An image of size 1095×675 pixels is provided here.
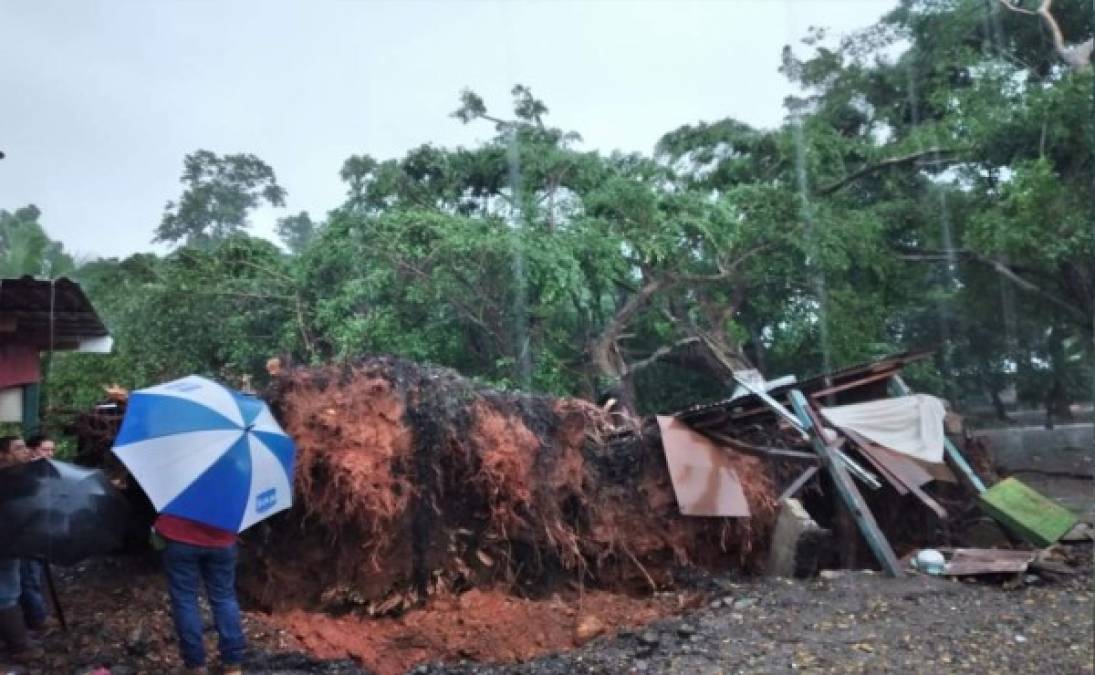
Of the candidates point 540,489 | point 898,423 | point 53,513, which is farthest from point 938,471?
point 53,513

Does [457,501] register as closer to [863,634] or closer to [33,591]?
[33,591]

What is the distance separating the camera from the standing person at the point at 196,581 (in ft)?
15.6

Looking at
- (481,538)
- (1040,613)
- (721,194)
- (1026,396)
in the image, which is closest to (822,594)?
(1040,613)

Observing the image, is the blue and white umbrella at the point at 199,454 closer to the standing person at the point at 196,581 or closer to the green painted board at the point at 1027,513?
the standing person at the point at 196,581

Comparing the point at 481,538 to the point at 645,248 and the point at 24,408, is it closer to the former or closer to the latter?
the point at 24,408

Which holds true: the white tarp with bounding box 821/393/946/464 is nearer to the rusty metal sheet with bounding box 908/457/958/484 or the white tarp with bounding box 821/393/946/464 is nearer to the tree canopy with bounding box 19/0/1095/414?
the rusty metal sheet with bounding box 908/457/958/484

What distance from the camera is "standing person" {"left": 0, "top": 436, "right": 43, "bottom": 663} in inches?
187

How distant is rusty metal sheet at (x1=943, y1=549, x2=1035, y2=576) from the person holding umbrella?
604cm

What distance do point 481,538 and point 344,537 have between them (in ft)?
4.17

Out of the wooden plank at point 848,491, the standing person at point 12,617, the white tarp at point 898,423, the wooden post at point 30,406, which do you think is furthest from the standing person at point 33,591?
the white tarp at point 898,423

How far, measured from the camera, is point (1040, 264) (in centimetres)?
1269

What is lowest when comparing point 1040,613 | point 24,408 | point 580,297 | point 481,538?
point 1040,613

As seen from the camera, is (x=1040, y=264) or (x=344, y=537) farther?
(x=1040, y=264)

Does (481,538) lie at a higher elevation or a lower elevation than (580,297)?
lower
